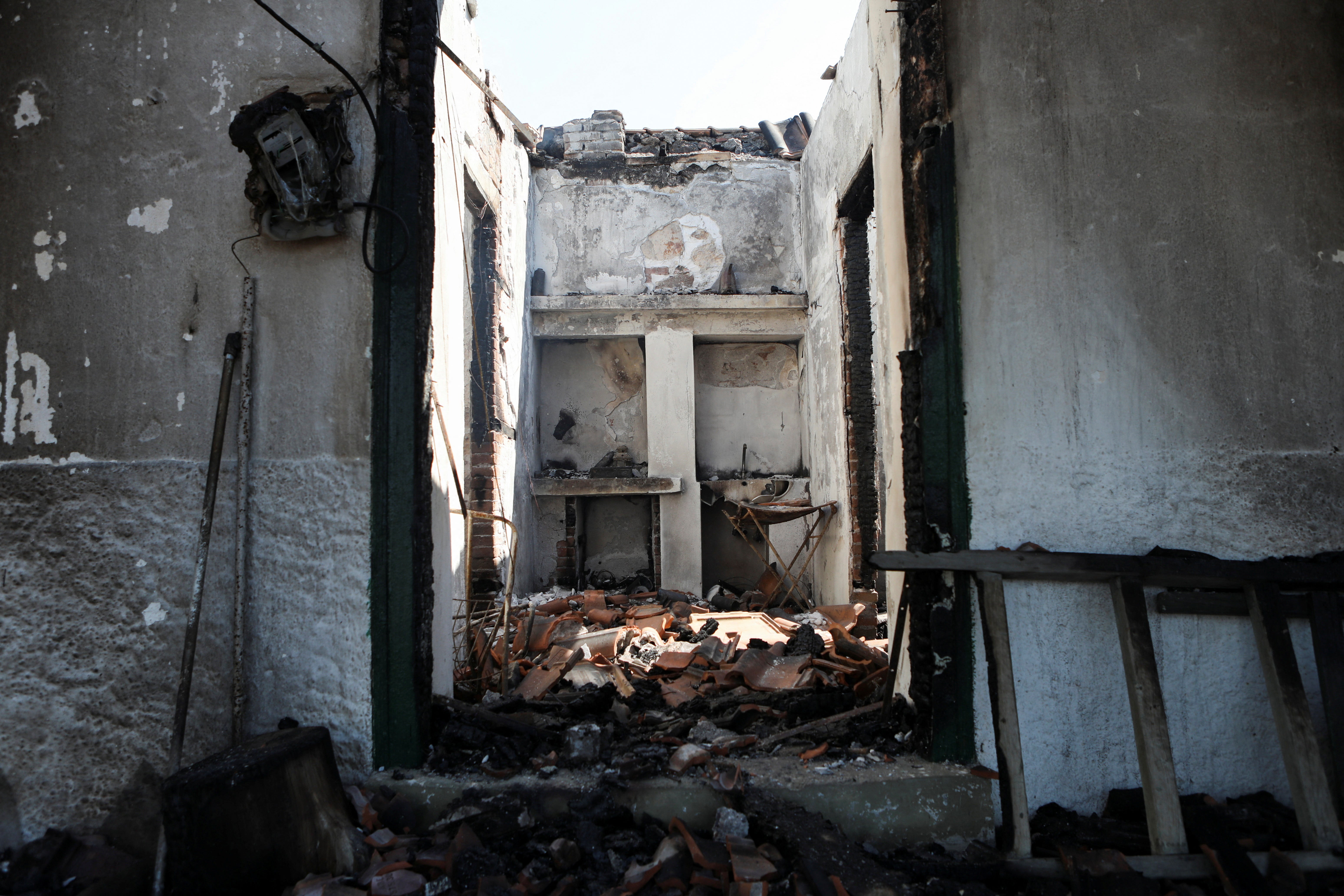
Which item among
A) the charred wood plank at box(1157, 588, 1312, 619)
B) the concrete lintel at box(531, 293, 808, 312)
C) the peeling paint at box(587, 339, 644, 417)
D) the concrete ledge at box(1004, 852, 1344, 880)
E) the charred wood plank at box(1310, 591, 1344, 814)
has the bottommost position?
the concrete ledge at box(1004, 852, 1344, 880)

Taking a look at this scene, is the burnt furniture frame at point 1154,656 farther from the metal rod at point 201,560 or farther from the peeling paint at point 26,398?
the peeling paint at point 26,398

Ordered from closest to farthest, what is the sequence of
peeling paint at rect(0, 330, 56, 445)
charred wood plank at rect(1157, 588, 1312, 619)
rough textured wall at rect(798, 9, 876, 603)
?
charred wood plank at rect(1157, 588, 1312, 619) → peeling paint at rect(0, 330, 56, 445) → rough textured wall at rect(798, 9, 876, 603)

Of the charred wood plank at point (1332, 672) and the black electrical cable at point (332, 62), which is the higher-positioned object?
the black electrical cable at point (332, 62)

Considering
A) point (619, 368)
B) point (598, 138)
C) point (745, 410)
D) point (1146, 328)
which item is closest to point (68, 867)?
point (1146, 328)

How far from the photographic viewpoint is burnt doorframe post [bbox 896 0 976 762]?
2561 millimetres

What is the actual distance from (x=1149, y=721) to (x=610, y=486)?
6155 mm

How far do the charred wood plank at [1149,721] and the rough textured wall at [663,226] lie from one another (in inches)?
263

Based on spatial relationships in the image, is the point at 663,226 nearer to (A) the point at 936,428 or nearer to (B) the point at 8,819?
(A) the point at 936,428

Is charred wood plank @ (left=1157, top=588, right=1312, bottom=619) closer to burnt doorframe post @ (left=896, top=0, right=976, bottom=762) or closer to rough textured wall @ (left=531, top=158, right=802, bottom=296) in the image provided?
burnt doorframe post @ (left=896, top=0, right=976, bottom=762)

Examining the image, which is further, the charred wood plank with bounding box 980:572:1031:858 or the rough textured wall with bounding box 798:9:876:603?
the rough textured wall with bounding box 798:9:876:603

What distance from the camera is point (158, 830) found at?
8.10 ft

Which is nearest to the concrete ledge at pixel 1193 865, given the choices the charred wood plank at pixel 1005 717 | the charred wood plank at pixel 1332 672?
the charred wood plank at pixel 1005 717

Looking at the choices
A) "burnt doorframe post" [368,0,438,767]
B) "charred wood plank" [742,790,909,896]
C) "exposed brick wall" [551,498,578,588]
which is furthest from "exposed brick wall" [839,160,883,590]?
"burnt doorframe post" [368,0,438,767]

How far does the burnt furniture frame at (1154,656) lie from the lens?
7.23 ft
